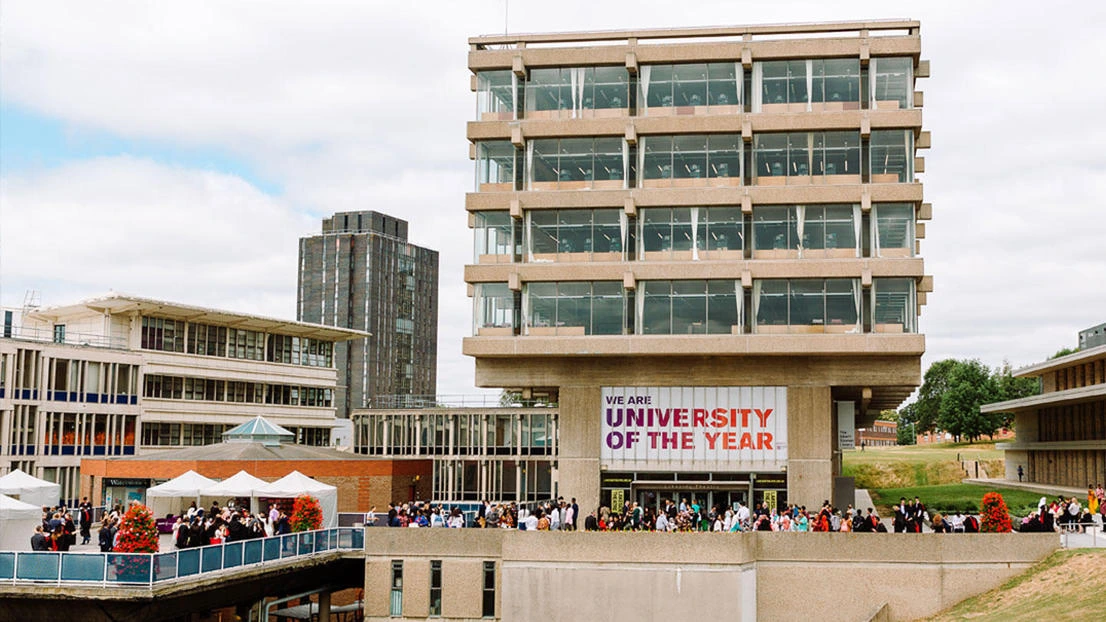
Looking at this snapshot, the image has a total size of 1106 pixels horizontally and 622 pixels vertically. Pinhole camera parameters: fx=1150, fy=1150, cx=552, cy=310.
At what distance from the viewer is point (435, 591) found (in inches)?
1554

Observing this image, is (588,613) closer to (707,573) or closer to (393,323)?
(707,573)

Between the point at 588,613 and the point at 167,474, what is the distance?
25.5m

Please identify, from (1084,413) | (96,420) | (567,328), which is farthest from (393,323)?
(567,328)

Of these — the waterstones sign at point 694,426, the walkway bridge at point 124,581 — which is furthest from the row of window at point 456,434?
the walkway bridge at point 124,581

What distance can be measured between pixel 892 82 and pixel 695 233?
9857 millimetres

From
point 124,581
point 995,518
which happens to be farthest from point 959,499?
point 124,581

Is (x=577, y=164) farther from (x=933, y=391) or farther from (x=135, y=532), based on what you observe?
(x=933, y=391)

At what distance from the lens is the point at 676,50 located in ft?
154

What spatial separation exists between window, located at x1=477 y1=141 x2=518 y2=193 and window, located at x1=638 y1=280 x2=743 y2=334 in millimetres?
7681

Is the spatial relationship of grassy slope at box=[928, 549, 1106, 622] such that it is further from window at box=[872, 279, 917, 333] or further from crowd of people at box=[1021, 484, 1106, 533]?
window at box=[872, 279, 917, 333]

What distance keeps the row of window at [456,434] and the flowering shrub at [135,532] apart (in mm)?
58993

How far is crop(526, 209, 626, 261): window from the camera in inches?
1844

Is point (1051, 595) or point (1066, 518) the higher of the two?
point (1066, 518)

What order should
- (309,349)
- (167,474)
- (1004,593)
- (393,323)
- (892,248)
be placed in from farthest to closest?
1. (393,323)
2. (309,349)
3. (167,474)
4. (892,248)
5. (1004,593)
